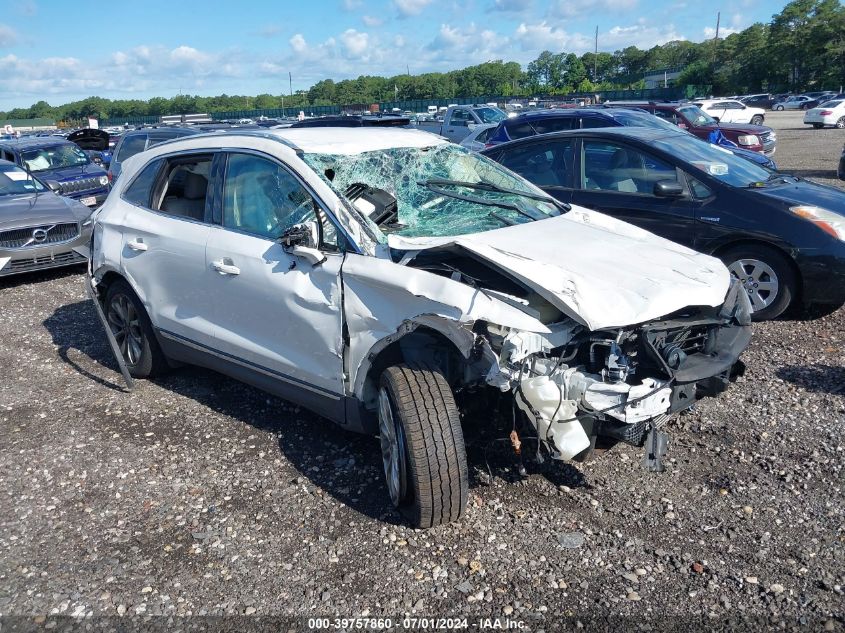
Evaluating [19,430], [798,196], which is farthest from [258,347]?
[798,196]

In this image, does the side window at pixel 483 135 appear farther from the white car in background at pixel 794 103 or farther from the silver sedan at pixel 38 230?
the white car in background at pixel 794 103

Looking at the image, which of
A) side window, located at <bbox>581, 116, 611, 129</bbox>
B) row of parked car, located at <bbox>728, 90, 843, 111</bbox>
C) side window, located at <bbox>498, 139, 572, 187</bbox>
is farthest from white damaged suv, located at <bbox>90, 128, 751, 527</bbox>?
row of parked car, located at <bbox>728, 90, 843, 111</bbox>

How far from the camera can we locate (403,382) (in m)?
3.41

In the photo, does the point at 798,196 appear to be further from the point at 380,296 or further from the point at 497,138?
the point at 497,138

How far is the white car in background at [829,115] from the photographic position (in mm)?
32062

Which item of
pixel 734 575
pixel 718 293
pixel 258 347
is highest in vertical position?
pixel 718 293

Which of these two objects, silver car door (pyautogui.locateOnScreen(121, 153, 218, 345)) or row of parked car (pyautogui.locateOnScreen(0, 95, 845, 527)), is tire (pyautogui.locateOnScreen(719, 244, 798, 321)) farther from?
silver car door (pyautogui.locateOnScreen(121, 153, 218, 345))

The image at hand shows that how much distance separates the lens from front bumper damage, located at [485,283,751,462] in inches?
125

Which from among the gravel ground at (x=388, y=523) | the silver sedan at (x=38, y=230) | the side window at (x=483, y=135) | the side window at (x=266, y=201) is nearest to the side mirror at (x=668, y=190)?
the gravel ground at (x=388, y=523)

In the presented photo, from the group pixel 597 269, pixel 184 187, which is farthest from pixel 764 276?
pixel 184 187

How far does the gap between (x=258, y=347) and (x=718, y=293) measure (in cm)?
259

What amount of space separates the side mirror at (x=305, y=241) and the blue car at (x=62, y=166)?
9894mm

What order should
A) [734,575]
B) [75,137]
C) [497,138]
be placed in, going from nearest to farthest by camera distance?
[734,575]
[497,138]
[75,137]

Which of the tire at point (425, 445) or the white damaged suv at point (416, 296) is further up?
the white damaged suv at point (416, 296)
